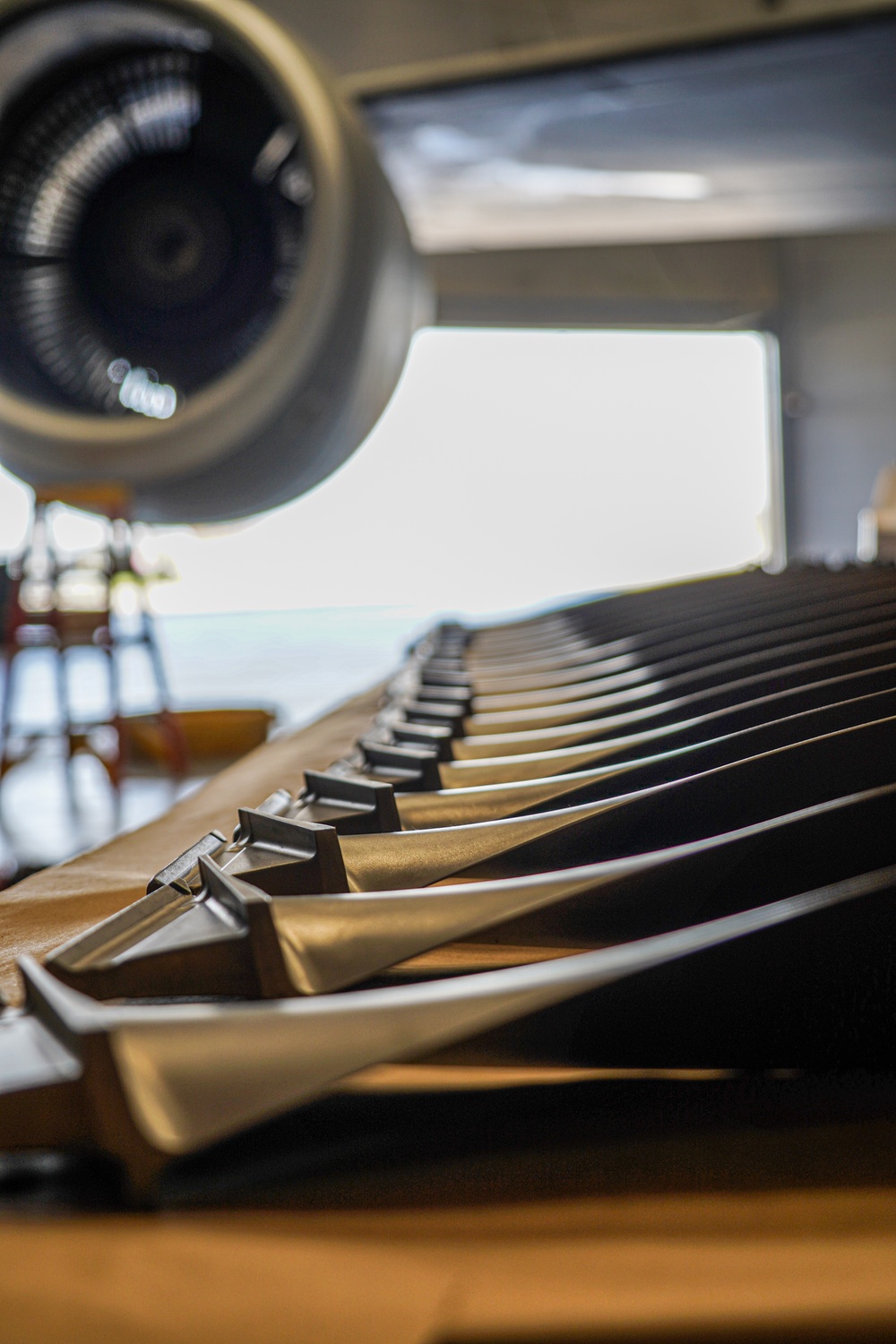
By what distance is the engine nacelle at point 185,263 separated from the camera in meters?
1.11

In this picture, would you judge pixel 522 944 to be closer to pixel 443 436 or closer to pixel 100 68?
pixel 100 68

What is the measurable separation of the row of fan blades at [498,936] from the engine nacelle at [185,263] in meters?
0.82

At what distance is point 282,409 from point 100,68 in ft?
1.54

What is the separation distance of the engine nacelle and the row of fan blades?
822mm

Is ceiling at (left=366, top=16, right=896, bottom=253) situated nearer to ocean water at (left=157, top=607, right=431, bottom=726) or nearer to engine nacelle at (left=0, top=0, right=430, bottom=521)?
engine nacelle at (left=0, top=0, right=430, bottom=521)

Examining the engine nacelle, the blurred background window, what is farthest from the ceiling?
the blurred background window

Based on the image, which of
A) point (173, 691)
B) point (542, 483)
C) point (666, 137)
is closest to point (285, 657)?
point (173, 691)

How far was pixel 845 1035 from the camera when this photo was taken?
0.63 ft

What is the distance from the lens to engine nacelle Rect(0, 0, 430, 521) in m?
1.11

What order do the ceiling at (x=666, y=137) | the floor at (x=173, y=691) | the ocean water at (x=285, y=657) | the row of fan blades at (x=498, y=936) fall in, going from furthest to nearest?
the ocean water at (x=285, y=657), the floor at (x=173, y=691), the ceiling at (x=666, y=137), the row of fan blades at (x=498, y=936)

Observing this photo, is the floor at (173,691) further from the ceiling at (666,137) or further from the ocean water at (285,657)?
the ceiling at (666,137)

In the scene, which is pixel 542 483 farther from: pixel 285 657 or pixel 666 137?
pixel 666 137

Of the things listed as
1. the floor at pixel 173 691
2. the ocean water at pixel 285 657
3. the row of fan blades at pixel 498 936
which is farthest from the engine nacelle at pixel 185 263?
the row of fan blades at pixel 498 936

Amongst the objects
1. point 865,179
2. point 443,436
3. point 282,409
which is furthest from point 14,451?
point 443,436
